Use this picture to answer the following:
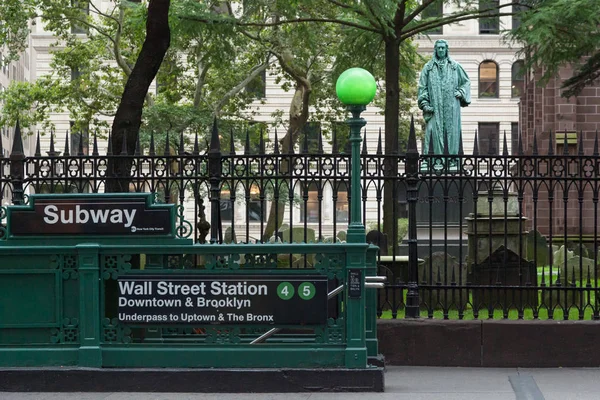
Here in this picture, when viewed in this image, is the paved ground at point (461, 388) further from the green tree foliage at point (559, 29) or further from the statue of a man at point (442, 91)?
the green tree foliage at point (559, 29)

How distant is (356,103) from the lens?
9.58 m

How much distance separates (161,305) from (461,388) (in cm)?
314

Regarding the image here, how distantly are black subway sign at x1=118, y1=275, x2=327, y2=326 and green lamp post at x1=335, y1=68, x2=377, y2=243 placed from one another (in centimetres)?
63

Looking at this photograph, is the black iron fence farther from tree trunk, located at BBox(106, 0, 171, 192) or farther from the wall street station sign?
tree trunk, located at BBox(106, 0, 171, 192)

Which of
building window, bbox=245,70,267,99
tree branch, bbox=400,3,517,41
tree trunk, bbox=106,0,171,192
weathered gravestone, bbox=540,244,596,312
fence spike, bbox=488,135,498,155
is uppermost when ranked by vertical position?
building window, bbox=245,70,267,99

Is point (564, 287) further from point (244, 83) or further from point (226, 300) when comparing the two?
point (244, 83)

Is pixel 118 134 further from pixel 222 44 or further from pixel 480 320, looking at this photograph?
pixel 222 44

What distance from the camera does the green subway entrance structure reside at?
31.4 feet

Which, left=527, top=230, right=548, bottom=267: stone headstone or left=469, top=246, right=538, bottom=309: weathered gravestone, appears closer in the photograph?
left=469, top=246, right=538, bottom=309: weathered gravestone

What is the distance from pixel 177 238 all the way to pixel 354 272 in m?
1.77

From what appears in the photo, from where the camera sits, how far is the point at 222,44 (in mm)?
21219

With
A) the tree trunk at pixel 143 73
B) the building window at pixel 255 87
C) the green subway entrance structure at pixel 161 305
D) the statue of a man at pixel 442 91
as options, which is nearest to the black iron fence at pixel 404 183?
the green subway entrance structure at pixel 161 305

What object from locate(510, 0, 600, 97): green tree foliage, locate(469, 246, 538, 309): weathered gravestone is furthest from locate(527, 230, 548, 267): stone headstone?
locate(469, 246, 538, 309): weathered gravestone

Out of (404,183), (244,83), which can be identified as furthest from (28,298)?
(244,83)
